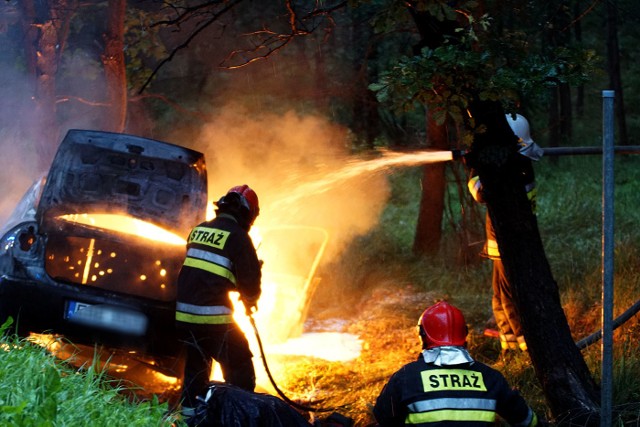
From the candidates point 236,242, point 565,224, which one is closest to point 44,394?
point 236,242

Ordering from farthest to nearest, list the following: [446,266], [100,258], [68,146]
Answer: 1. [446,266]
2. [100,258]
3. [68,146]

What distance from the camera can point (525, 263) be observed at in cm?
514

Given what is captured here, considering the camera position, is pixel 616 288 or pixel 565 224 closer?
pixel 616 288

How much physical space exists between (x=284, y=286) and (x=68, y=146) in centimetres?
267

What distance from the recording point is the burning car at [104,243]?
5.69 metres

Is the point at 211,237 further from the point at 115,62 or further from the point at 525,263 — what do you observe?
the point at 115,62

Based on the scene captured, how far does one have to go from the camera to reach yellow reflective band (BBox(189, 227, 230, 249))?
531 cm

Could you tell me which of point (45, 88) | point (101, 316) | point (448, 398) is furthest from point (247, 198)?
point (45, 88)

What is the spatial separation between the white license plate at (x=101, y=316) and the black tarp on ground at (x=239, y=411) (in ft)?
5.79

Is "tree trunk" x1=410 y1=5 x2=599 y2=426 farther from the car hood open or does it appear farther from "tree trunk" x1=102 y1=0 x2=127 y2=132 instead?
"tree trunk" x1=102 y1=0 x2=127 y2=132

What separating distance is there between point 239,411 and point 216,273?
141 centimetres

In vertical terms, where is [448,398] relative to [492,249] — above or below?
below

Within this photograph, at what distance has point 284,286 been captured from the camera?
7.99 metres

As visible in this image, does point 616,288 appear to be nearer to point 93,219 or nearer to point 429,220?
point 429,220
